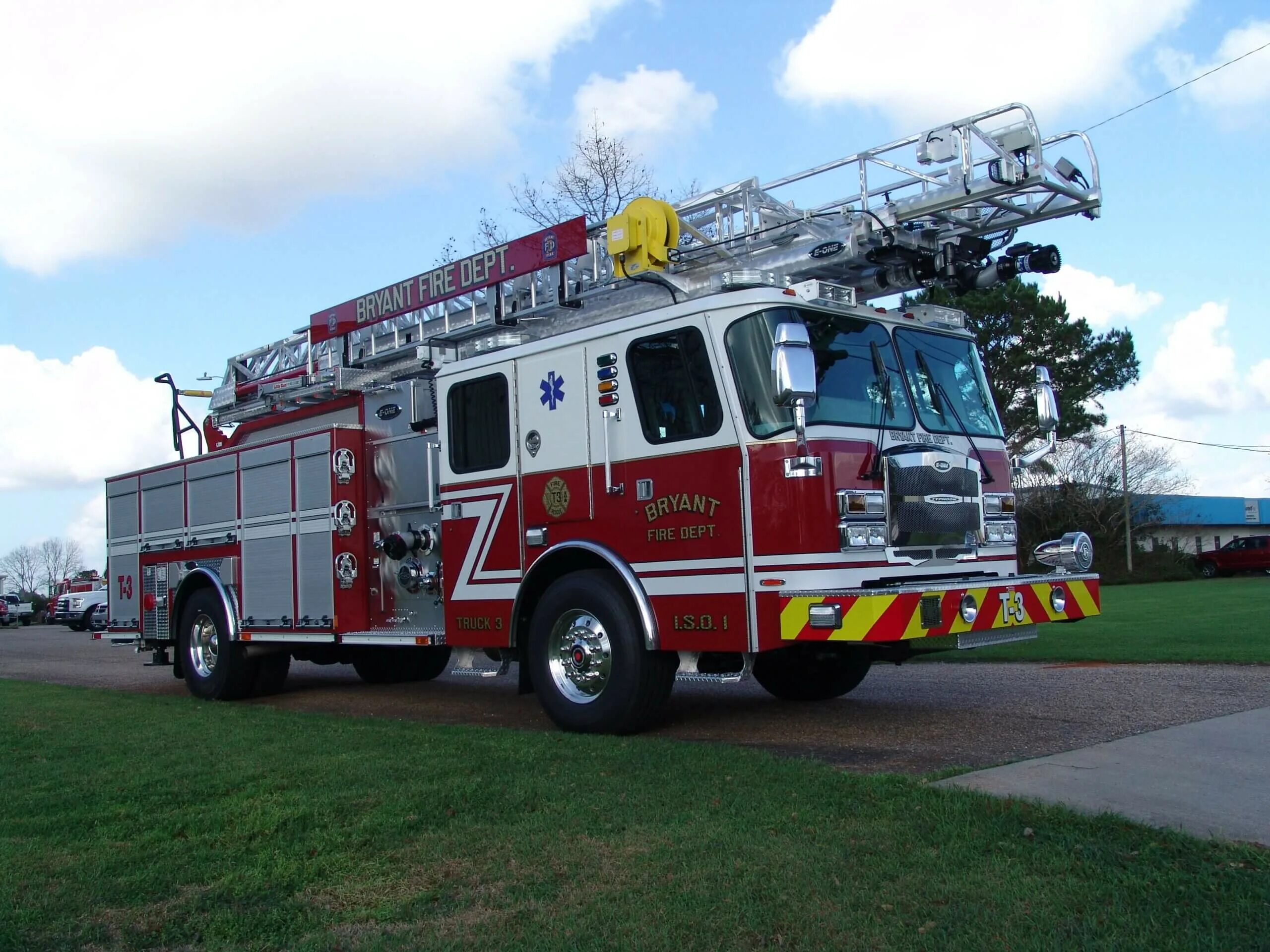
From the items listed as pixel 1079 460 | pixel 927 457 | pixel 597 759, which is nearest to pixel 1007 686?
pixel 927 457

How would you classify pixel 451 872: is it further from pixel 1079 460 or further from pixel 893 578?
pixel 1079 460

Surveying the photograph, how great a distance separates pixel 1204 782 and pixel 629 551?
11.3ft

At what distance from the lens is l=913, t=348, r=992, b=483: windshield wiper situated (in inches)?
299

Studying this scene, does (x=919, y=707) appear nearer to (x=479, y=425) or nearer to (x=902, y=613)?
(x=902, y=613)

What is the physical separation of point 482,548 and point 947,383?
3416 mm

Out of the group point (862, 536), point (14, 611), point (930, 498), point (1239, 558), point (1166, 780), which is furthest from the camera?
point (1239, 558)

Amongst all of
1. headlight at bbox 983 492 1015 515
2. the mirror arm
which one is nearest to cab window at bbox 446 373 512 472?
headlight at bbox 983 492 1015 515

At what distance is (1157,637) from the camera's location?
13695 millimetres

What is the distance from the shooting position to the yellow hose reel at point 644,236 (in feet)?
25.3

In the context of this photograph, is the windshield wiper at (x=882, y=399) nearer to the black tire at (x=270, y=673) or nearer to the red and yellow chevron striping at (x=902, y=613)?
the red and yellow chevron striping at (x=902, y=613)

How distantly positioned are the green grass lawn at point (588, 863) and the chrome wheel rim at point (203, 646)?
16.3ft

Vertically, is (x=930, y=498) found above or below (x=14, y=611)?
above

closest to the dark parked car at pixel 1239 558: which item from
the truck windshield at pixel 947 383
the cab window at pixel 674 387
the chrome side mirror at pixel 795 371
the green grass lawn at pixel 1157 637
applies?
the green grass lawn at pixel 1157 637

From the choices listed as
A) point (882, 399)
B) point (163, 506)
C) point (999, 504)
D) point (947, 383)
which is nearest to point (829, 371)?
point (882, 399)
